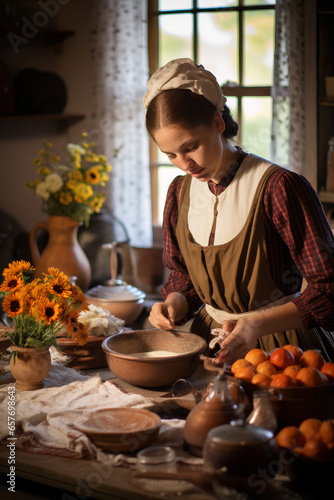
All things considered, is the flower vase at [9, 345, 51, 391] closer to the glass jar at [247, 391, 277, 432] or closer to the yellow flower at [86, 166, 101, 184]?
the glass jar at [247, 391, 277, 432]

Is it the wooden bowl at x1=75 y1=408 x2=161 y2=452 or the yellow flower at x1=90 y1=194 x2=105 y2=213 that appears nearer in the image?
the wooden bowl at x1=75 y1=408 x2=161 y2=452

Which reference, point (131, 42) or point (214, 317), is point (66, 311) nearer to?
point (214, 317)

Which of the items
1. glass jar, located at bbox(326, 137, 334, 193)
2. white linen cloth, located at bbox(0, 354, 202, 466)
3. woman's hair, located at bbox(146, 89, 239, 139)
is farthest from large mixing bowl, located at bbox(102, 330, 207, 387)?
glass jar, located at bbox(326, 137, 334, 193)

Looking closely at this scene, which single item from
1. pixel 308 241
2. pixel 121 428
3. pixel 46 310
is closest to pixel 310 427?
pixel 121 428

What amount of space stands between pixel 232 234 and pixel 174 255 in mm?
249

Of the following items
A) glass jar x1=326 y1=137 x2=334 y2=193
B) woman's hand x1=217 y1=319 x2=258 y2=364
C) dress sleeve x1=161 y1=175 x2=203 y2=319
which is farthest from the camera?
glass jar x1=326 y1=137 x2=334 y2=193

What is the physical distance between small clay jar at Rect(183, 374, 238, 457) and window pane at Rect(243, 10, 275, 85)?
9.77ft

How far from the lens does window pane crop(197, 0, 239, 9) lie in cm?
369

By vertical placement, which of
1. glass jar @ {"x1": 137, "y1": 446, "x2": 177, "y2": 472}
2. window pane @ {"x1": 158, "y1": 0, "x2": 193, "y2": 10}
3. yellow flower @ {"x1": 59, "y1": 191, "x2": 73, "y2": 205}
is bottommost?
glass jar @ {"x1": 137, "y1": 446, "x2": 177, "y2": 472}

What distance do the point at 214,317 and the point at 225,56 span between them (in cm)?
249

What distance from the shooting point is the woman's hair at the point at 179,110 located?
1476mm

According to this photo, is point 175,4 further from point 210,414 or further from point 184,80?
point 210,414

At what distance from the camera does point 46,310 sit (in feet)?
4.70

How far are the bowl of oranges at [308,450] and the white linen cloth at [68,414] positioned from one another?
16cm
